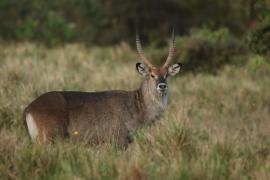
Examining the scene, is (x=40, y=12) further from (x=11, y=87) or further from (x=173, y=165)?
(x=173, y=165)

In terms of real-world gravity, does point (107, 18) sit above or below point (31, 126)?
above

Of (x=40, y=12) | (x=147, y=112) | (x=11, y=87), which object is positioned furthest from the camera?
(x=40, y=12)

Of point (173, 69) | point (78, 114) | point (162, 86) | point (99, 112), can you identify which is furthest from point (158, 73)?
point (78, 114)

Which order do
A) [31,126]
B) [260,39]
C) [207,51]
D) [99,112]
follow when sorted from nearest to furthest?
[31,126]
[99,112]
[260,39]
[207,51]

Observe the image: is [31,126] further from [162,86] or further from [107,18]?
[107,18]

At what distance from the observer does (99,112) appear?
28.5 ft

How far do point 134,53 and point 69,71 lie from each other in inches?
171

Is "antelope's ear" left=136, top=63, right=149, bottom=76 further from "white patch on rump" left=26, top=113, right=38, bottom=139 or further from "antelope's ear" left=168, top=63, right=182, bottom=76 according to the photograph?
"white patch on rump" left=26, top=113, right=38, bottom=139

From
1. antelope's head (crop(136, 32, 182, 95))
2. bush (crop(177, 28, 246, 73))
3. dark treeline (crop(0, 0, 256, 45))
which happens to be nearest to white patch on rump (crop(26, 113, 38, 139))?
antelope's head (crop(136, 32, 182, 95))

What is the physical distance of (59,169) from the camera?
6.78m

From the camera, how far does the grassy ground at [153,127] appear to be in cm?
655

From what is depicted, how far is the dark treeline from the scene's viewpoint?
73.5ft

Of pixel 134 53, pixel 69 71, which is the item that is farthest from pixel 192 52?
pixel 69 71

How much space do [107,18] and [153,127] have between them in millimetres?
17765
